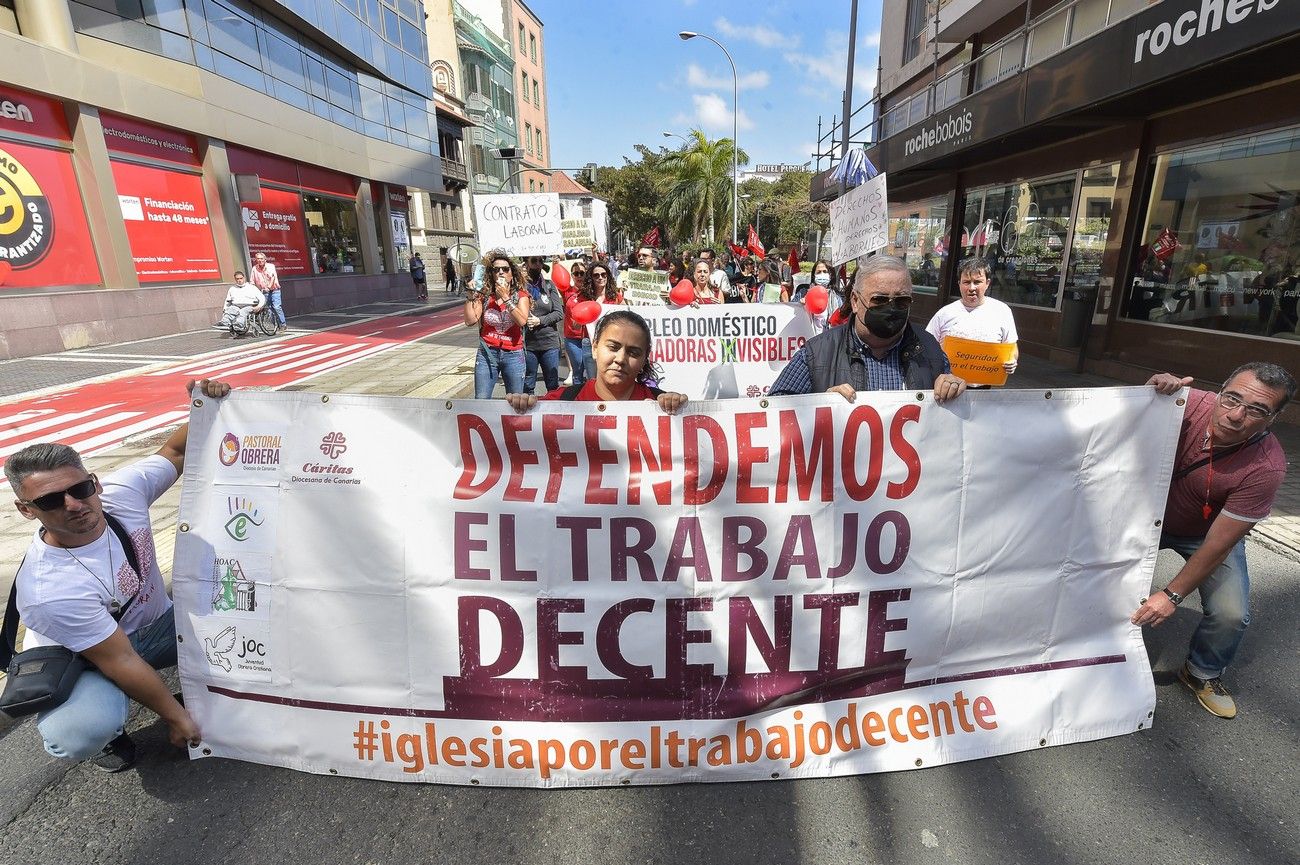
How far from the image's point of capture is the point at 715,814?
2.25 metres

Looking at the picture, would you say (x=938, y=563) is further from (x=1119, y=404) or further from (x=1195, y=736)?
(x=1195, y=736)

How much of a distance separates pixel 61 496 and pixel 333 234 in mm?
23887

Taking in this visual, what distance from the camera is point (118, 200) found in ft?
45.3

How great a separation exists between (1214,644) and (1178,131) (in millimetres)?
9280

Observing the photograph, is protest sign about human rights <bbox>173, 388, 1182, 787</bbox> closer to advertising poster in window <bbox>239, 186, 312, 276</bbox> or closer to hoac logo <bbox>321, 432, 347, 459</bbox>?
hoac logo <bbox>321, 432, 347, 459</bbox>

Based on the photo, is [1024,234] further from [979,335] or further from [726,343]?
[979,335]

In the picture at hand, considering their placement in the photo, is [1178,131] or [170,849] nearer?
[170,849]

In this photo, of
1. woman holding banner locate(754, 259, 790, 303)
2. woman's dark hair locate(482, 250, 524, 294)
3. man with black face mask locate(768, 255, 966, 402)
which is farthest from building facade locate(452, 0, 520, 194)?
man with black face mask locate(768, 255, 966, 402)

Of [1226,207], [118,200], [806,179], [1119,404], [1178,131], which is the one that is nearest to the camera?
[1119,404]

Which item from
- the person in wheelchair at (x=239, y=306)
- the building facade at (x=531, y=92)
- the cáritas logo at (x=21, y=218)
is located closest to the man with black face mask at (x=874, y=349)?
the cáritas logo at (x=21, y=218)

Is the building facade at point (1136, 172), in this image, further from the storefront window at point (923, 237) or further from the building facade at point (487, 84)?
the building facade at point (487, 84)

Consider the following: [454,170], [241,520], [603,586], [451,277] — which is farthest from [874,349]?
[454,170]

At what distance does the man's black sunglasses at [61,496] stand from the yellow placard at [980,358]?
4925 millimetres

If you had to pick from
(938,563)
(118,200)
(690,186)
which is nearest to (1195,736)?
(938,563)
